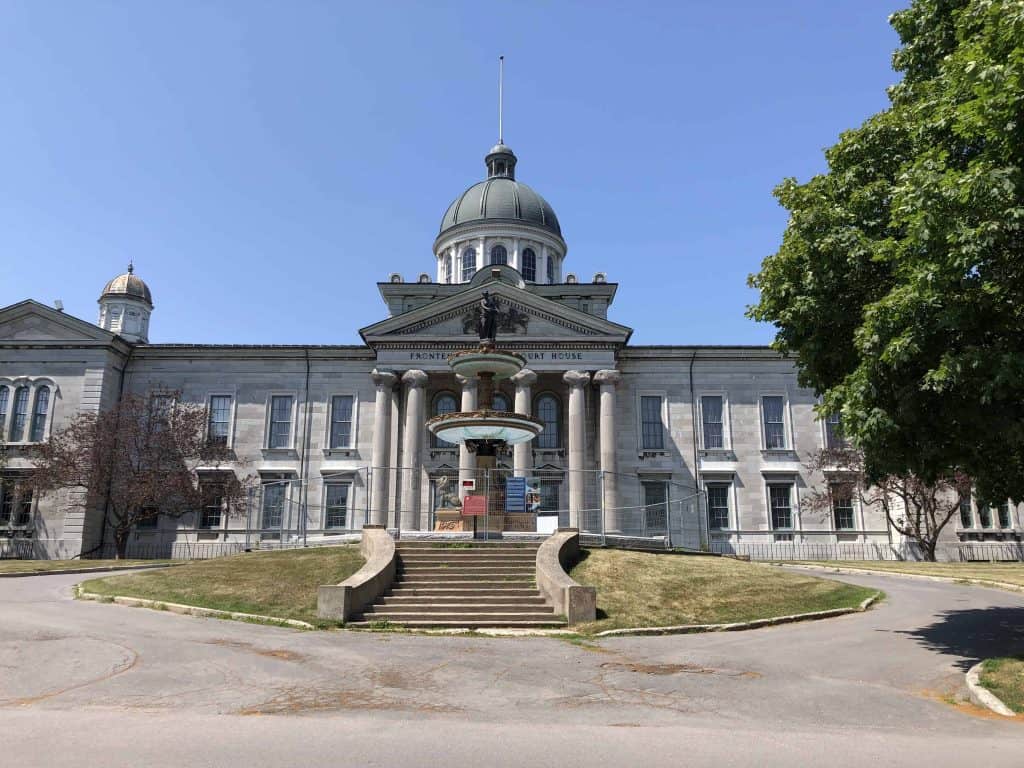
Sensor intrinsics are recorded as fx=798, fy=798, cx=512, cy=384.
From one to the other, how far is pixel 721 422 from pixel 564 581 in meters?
27.7

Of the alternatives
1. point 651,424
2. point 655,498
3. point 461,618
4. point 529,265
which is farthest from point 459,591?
point 529,265

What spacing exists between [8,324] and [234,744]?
42907 millimetres

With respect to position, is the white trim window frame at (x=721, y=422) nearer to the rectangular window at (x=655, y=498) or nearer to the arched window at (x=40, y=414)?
the rectangular window at (x=655, y=498)

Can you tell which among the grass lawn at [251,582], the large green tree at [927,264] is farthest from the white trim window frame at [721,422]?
the large green tree at [927,264]

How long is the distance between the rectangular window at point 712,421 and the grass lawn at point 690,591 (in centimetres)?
2038

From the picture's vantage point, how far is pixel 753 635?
15.3 m

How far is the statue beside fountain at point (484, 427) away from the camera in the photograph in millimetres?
24812

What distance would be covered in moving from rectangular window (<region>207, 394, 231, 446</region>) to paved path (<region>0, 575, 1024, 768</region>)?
27454 mm

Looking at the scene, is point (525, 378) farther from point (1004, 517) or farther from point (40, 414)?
point (1004, 517)

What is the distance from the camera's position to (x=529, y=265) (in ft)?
177

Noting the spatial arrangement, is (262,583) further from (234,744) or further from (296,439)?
(296,439)

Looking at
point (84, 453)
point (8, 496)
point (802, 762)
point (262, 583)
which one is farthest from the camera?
point (8, 496)

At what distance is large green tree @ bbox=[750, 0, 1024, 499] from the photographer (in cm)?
970

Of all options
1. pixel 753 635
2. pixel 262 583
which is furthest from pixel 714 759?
pixel 262 583
